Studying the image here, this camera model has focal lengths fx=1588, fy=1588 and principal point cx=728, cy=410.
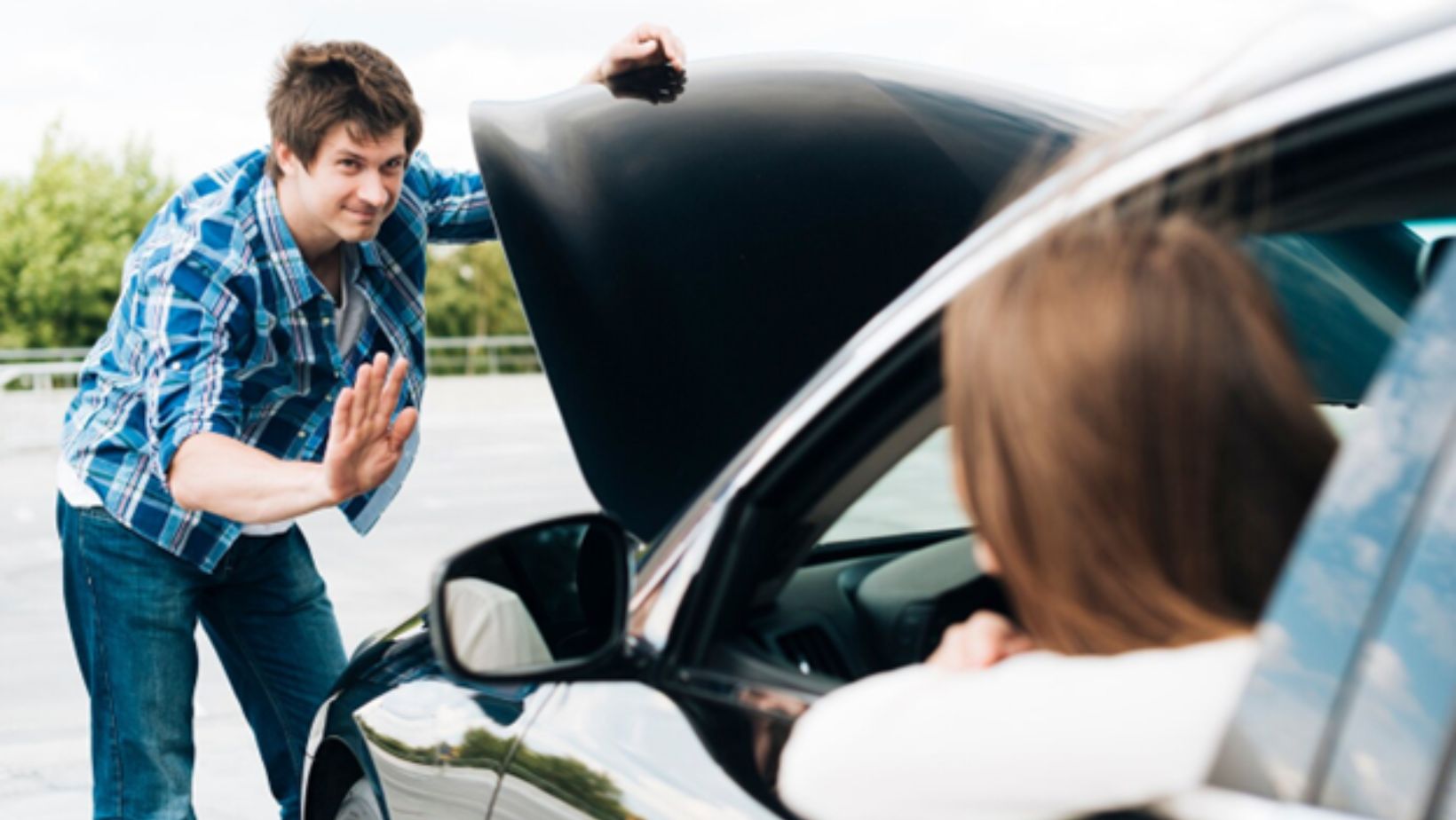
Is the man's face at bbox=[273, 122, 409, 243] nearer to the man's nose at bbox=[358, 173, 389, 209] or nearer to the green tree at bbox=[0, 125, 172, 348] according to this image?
the man's nose at bbox=[358, 173, 389, 209]

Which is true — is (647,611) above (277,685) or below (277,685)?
above

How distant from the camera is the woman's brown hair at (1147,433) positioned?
1.10m

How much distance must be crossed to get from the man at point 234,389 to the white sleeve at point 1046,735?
1766 millimetres

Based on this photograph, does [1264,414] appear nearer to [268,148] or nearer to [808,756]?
[808,756]

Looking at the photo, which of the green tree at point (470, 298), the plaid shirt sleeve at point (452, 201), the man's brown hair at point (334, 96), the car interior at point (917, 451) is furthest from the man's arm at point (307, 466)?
the green tree at point (470, 298)

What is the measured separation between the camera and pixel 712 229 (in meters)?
2.40

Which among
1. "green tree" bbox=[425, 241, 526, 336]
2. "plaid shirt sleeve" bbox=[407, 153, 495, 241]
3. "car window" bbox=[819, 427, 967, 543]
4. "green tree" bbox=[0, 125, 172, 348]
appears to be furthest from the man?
"green tree" bbox=[425, 241, 526, 336]

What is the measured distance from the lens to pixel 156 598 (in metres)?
3.06

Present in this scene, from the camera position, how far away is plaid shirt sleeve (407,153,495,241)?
3473mm

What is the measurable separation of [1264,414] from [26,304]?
47.7 m

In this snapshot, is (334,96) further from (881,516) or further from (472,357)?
(472,357)

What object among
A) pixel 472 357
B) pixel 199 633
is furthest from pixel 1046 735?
pixel 472 357

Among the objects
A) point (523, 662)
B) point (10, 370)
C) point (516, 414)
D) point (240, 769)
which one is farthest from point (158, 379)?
point (516, 414)

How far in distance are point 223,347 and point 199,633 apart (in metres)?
5.22
